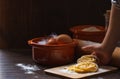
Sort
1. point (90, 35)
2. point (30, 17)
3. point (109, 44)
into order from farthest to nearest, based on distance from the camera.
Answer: point (30, 17) < point (90, 35) < point (109, 44)

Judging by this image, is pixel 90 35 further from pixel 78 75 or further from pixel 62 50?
pixel 78 75

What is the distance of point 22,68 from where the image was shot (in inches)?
43.8

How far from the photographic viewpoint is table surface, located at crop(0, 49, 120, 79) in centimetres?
101

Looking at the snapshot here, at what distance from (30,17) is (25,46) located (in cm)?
13

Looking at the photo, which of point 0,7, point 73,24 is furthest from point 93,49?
point 0,7

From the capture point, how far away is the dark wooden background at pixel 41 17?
4.70ft

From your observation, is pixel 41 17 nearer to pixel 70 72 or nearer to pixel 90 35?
pixel 90 35

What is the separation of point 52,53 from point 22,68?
0.11 metres

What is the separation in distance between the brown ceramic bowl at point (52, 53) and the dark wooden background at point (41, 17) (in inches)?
11.2

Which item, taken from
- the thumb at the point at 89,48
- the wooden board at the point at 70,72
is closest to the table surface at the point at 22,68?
the wooden board at the point at 70,72

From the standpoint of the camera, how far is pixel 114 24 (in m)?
1.09

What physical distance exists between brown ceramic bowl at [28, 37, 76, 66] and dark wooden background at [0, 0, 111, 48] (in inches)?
11.2

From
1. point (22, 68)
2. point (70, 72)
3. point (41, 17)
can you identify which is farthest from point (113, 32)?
point (41, 17)

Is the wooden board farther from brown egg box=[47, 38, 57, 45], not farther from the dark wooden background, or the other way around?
the dark wooden background
